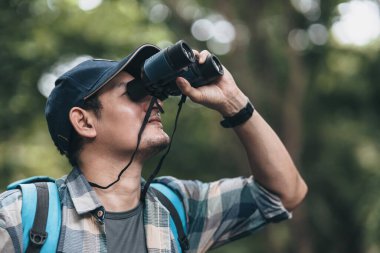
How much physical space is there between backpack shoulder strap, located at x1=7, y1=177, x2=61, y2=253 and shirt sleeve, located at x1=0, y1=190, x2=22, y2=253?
0.02m

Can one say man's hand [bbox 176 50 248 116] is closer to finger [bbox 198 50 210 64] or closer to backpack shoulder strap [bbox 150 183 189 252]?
finger [bbox 198 50 210 64]

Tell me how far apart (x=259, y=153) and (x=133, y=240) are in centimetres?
79

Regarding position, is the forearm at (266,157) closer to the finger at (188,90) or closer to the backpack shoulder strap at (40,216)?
the finger at (188,90)

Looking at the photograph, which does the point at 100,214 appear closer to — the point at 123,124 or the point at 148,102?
the point at 123,124

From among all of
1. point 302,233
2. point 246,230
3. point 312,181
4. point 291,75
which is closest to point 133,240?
point 246,230

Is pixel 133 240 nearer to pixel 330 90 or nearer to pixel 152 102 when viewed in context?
pixel 152 102

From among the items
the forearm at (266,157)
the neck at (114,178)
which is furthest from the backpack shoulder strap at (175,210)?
the forearm at (266,157)

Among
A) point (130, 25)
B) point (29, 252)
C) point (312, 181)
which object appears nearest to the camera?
point (29, 252)

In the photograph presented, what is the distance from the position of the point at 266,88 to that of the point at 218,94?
8.18 metres

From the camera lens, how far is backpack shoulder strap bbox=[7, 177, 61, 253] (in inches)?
103

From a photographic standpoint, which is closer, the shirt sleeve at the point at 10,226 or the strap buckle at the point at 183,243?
the shirt sleeve at the point at 10,226

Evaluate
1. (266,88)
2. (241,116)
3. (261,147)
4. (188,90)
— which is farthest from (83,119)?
(266,88)

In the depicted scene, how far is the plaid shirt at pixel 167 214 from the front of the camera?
2691 mm

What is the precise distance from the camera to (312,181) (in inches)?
Answer: 512
